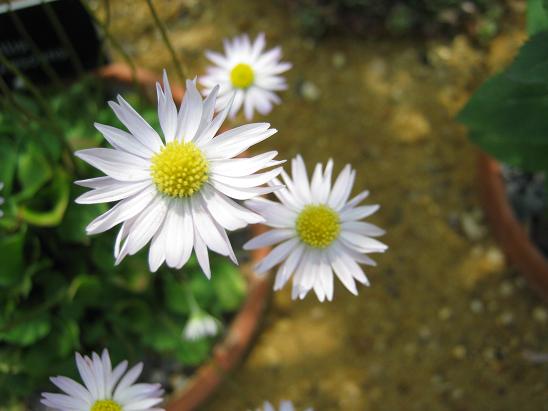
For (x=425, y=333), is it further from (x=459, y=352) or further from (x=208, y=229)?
(x=208, y=229)

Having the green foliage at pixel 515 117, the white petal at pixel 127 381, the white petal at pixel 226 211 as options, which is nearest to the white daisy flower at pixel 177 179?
the white petal at pixel 226 211

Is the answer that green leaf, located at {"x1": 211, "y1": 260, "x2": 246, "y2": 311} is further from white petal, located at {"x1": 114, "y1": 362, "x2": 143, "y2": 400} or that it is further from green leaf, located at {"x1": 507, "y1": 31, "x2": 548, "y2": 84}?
green leaf, located at {"x1": 507, "y1": 31, "x2": 548, "y2": 84}

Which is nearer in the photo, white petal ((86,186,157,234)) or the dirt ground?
white petal ((86,186,157,234))

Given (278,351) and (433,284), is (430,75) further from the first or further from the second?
(278,351)

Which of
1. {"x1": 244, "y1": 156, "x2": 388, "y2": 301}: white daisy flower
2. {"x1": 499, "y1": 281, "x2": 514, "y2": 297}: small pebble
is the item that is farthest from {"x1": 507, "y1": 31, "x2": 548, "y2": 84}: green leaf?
{"x1": 499, "y1": 281, "x2": 514, "y2": 297}: small pebble

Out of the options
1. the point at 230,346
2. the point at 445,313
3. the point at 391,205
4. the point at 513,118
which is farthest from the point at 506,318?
the point at 230,346

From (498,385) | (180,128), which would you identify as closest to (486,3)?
(498,385)
